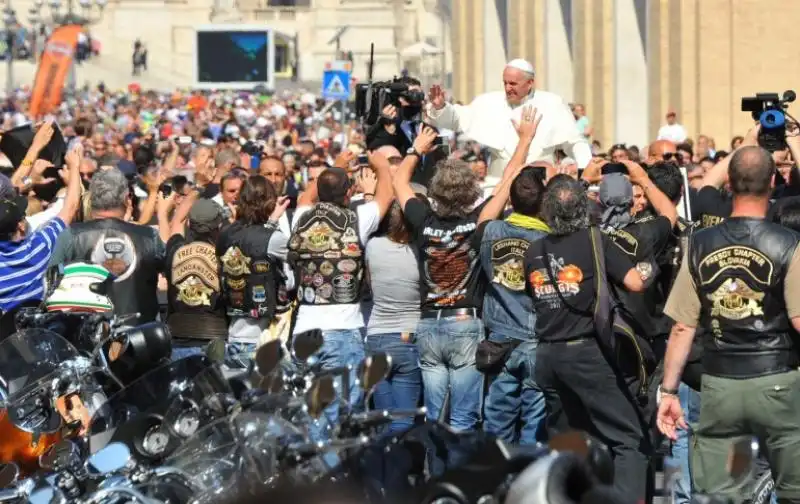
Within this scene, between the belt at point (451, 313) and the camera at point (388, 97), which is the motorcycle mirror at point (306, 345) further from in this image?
the camera at point (388, 97)

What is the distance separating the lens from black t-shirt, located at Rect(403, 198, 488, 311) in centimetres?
963

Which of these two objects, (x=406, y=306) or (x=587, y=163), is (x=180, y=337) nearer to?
(x=406, y=306)

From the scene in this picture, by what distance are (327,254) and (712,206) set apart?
2.02m

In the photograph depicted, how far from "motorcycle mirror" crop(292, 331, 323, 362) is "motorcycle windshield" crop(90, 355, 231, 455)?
1.92 ft

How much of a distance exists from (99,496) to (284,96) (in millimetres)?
65368

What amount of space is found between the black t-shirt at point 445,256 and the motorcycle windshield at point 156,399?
2949 millimetres

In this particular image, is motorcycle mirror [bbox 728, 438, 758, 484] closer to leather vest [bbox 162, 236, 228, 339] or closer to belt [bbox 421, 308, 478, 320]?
belt [bbox 421, 308, 478, 320]

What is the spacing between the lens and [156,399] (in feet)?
21.7

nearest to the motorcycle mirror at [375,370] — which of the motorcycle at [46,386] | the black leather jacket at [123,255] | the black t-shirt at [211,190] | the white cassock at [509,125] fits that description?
the motorcycle at [46,386]

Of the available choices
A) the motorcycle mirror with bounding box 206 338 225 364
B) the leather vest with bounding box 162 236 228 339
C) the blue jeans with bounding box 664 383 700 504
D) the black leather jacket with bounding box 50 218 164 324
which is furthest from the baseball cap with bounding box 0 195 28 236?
the blue jeans with bounding box 664 383 700 504

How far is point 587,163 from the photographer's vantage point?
12266mm

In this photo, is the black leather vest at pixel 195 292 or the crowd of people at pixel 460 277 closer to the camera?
the crowd of people at pixel 460 277

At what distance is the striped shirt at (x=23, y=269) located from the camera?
9.77 metres

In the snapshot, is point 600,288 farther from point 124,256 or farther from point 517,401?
point 124,256
